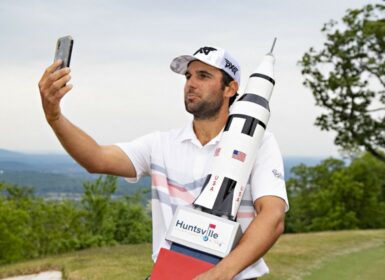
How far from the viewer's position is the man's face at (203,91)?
5332 millimetres

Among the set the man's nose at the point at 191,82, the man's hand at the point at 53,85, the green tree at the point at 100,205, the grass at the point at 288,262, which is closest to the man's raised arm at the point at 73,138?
the man's hand at the point at 53,85

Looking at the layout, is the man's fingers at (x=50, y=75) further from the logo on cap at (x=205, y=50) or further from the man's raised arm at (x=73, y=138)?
the logo on cap at (x=205, y=50)

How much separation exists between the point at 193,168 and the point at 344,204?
2436 inches

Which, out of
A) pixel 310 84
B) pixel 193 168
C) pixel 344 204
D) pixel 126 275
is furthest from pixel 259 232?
pixel 344 204

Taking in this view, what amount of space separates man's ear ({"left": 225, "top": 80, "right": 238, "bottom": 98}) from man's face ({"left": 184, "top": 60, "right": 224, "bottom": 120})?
90 millimetres

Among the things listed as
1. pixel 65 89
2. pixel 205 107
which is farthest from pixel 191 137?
pixel 65 89

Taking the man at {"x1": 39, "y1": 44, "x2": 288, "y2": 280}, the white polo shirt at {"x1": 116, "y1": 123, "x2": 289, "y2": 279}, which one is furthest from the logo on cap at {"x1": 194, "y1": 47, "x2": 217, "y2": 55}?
the white polo shirt at {"x1": 116, "y1": 123, "x2": 289, "y2": 279}

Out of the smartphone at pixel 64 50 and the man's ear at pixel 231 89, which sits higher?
the man's ear at pixel 231 89

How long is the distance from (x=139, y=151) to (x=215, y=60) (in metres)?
0.96

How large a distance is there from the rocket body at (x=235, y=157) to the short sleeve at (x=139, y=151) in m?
0.56

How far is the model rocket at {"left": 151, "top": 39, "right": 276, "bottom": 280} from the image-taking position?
195 inches

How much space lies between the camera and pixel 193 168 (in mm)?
5391

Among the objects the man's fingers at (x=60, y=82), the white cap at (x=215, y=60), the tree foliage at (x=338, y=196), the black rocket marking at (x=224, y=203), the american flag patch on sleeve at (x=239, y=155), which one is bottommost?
the black rocket marking at (x=224, y=203)

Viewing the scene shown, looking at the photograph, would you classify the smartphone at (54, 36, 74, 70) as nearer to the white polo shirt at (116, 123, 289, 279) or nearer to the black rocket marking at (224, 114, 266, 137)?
the white polo shirt at (116, 123, 289, 279)
